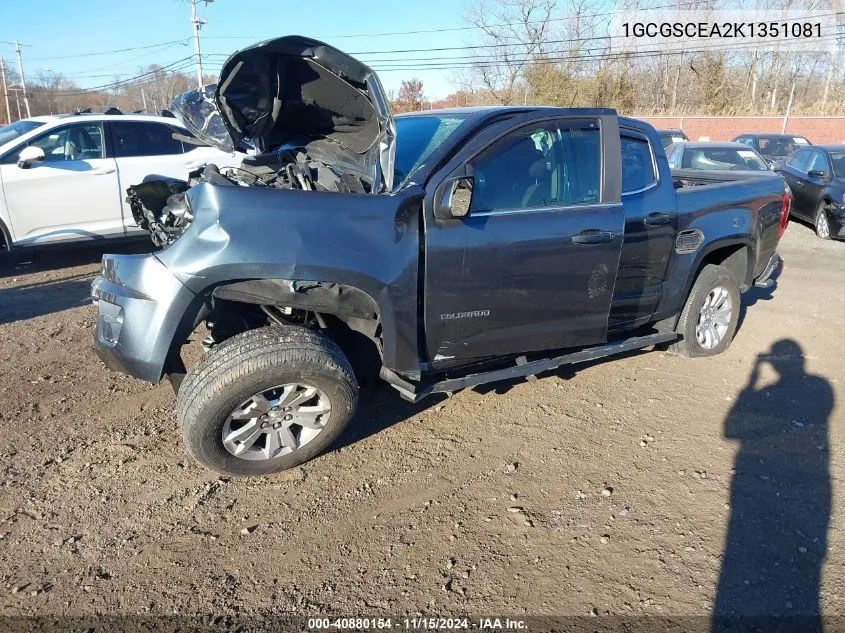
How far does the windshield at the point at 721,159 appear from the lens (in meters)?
9.77

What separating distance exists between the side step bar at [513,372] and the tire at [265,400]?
10.5 inches

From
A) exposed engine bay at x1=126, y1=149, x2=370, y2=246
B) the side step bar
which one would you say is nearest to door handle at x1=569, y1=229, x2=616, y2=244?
the side step bar

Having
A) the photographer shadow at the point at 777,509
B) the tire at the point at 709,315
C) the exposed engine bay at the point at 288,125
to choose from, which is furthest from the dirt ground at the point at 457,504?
the exposed engine bay at the point at 288,125

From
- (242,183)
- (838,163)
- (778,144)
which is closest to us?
(242,183)

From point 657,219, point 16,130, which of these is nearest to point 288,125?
point 657,219

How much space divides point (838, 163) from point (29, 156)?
12.2 m

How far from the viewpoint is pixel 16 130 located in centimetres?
731

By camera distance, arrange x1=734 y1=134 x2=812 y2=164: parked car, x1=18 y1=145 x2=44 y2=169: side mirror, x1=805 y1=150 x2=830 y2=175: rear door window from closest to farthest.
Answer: x1=18 y1=145 x2=44 y2=169: side mirror, x1=805 y1=150 x2=830 y2=175: rear door window, x1=734 y1=134 x2=812 y2=164: parked car

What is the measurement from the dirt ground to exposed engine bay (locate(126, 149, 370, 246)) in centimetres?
120

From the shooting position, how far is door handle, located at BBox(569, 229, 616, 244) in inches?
141

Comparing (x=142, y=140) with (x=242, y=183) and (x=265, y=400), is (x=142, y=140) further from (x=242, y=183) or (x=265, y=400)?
(x=265, y=400)

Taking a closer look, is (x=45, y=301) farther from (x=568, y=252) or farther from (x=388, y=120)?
(x=568, y=252)

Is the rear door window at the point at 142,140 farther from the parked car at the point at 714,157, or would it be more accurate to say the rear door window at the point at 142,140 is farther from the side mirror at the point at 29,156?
the parked car at the point at 714,157

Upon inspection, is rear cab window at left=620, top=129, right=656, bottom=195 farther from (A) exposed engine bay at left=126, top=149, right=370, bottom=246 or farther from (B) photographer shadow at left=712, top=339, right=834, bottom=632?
(A) exposed engine bay at left=126, top=149, right=370, bottom=246
